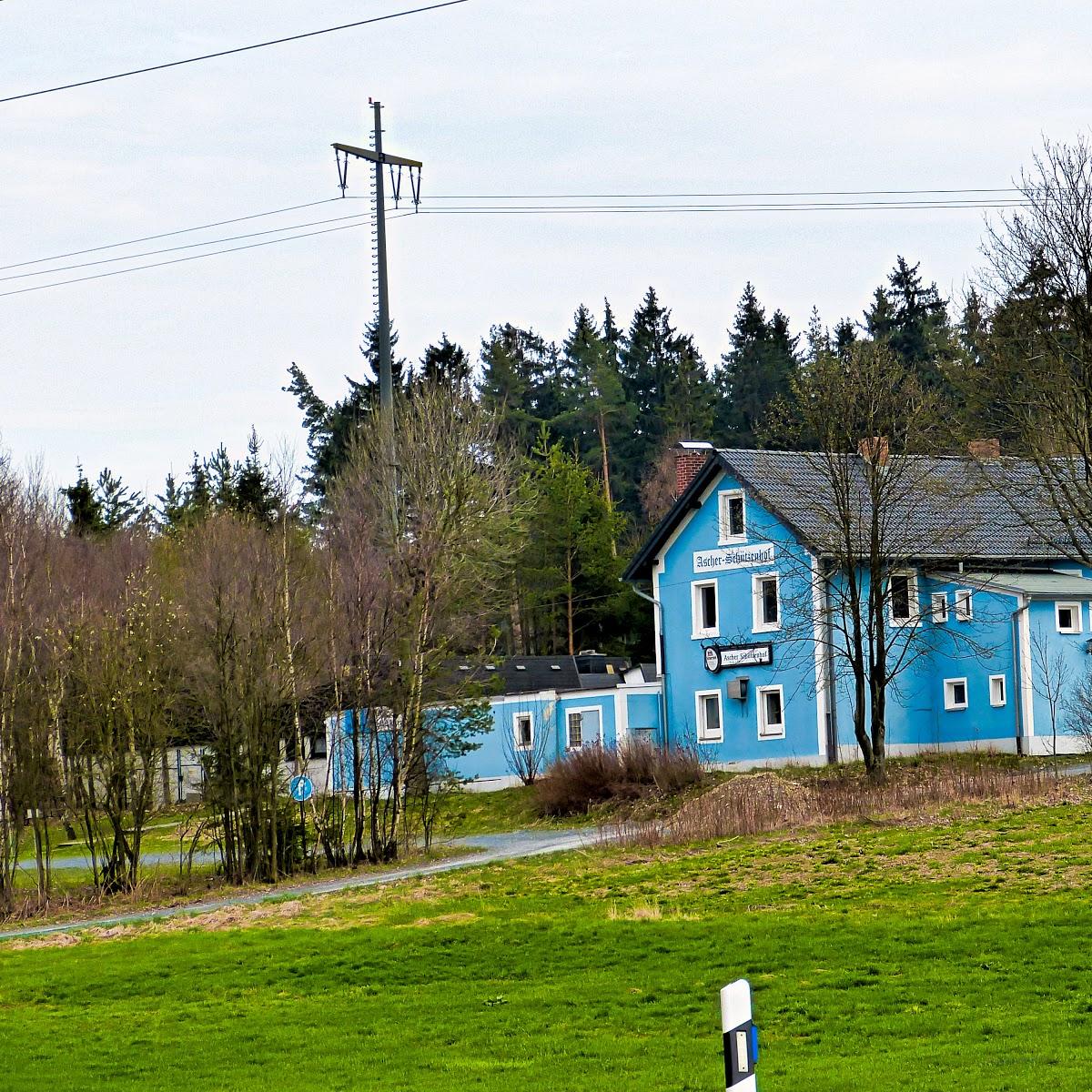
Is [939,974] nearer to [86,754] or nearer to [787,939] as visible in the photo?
[787,939]

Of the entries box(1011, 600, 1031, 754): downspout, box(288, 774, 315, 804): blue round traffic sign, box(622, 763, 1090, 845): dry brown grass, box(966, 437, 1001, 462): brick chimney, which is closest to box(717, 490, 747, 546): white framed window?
box(966, 437, 1001, 462): brick chimney

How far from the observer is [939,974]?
580 inches

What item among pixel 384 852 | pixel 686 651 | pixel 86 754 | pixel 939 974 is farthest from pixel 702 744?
pixel 939 974

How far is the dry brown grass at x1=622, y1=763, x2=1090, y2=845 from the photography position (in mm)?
27266

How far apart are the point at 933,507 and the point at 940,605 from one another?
94.3 inches

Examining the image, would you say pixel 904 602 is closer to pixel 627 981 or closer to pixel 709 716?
pixel 709 716

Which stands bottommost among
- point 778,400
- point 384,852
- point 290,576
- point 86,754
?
point 384,852

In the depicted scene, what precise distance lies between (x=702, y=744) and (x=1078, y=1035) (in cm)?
3494

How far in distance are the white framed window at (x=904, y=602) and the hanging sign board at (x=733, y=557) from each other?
11.0ft

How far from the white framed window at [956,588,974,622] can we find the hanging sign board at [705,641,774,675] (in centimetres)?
503

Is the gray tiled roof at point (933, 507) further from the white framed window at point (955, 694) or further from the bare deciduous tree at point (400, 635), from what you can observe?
the bare deciduous tree at point (400, 635)

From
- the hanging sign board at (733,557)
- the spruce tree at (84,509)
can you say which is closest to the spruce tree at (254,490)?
the spruce tree at (84,509)

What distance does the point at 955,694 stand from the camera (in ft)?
144

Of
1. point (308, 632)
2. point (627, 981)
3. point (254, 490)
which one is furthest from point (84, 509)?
point (627, 981)
